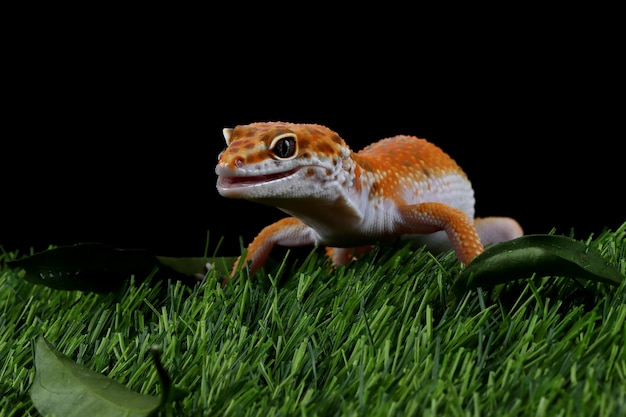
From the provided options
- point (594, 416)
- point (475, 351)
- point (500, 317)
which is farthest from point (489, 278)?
point (594, 416)

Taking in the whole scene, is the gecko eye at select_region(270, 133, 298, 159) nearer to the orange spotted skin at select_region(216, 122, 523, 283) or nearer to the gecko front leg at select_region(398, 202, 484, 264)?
the orange spotted skin at select_region(216, 122, 523, 283)

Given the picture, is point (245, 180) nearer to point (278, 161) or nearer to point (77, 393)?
point (278, 161)

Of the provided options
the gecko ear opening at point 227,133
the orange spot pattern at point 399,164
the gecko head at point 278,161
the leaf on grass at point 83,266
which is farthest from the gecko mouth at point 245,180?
the leaf on grass at point 83,266

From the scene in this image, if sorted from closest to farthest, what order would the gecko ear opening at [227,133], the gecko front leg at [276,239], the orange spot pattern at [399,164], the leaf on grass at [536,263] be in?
1. the leaf on grass at [536,263]
2. the gecko ear opening at [227,133]
3. the orange spot pattern at [399,164]
4. the gecko front leg at [276,239]

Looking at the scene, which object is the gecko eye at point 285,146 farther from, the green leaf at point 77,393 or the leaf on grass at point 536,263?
the green leaf at point 77,393

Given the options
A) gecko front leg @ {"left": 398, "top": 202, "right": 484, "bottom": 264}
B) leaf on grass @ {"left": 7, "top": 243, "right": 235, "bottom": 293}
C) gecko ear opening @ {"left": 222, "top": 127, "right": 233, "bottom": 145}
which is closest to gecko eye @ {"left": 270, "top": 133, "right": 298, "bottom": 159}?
gecko ear opening @ {"left": 222, "top": 127, "right": 233, "bottom": 145}

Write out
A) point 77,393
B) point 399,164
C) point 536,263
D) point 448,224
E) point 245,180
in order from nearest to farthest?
point 77,393
point 536,263
point 245,180
point 448,224
point 399,164

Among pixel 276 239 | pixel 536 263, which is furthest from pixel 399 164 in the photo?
pixel 536 263

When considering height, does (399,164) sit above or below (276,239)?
above
